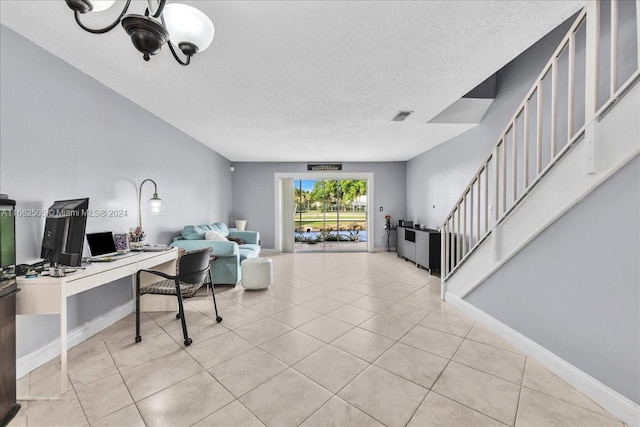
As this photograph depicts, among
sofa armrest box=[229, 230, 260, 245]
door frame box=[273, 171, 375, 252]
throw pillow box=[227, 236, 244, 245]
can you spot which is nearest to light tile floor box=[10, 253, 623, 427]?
throw pillow box=[227, 236, 244, 245]

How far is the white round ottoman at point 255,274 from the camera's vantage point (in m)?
3.82

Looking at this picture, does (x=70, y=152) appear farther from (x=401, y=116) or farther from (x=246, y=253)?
(x=401, y=116)

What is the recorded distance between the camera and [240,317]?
2.93 meters

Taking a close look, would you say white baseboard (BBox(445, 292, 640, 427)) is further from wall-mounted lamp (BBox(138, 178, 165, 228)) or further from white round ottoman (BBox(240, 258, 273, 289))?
wall-mounted lamp (BBox(138, 178, 165, 228))

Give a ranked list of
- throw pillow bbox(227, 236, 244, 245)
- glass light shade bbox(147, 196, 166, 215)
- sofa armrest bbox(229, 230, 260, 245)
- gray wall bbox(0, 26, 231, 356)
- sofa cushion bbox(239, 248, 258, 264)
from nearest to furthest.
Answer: gray wall bbox(0, 26, 231, 356), glass light shade bbox(147, 196, 166, 215), sofa cushion bbox(239, 248, 258, 264), throw pillow bbox(227, 236, 244, 245), sofa armrest bbox(229, 230, 260, 245)

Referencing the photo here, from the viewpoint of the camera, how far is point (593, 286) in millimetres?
1698

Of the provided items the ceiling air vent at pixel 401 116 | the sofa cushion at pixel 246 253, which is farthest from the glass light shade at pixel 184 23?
the sofa cushion at pixel 246 253

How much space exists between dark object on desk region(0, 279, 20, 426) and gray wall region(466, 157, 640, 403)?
371 centimetres

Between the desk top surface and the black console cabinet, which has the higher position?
the desk top surface

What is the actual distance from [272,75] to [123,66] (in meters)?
1.40

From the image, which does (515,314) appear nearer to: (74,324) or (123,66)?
(74,324)

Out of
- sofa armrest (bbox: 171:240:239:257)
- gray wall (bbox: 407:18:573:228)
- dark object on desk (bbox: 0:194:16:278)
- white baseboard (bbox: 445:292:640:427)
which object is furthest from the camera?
sofa armrest (bbox: 171:240:239:257)

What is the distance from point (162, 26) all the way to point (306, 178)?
20.2 ft

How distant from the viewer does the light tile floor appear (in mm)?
1524
